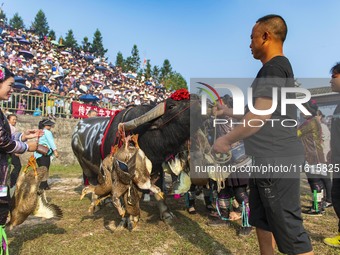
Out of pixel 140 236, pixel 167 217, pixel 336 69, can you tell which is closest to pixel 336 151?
pixel 336 69

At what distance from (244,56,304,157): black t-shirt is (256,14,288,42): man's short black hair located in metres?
0.21

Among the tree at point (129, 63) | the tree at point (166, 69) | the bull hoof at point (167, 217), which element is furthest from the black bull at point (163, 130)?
the tree at point (166, 69)

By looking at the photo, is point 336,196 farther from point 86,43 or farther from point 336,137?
point 86,43

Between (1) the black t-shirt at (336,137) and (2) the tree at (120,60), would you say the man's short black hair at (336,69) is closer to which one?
(1) the black t-shirt at (336,137)

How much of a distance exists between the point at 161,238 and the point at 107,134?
76.7 inches

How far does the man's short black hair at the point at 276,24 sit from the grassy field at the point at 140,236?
274cm

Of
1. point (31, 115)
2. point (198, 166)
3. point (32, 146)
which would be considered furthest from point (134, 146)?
point (31, 115)

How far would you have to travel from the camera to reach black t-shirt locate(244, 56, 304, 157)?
7.52ft

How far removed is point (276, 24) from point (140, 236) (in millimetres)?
3317

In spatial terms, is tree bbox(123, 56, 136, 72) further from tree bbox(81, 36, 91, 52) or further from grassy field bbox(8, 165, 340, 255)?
grassy field bbox(8, 165, 340, 255)

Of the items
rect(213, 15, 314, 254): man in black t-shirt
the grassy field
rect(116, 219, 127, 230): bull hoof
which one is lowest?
the grassy field

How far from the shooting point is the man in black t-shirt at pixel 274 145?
2264mm

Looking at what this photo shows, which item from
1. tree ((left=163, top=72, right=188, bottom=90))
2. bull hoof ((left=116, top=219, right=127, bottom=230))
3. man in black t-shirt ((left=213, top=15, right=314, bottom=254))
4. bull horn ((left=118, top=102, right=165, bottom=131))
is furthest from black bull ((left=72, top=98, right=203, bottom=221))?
tree ((left=163, top=72, right=188, bottom=90))

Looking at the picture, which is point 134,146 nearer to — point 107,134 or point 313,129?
point 107,134
